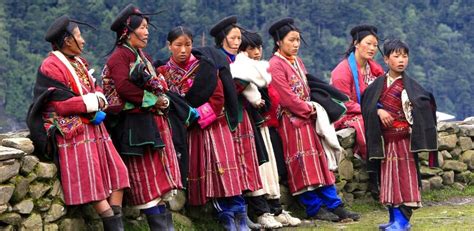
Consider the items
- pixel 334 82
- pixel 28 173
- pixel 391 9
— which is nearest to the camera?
pixel 28 173

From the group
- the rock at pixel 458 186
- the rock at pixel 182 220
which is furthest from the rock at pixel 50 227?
the rock at pixel 458 186

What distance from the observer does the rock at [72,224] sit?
6059 mm

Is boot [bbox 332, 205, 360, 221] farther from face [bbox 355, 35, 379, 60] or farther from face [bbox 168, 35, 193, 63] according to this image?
face [bbox 168, 35, 193, 63]

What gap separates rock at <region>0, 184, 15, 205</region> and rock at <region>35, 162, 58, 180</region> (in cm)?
22

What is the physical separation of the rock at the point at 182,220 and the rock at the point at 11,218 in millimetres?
1470

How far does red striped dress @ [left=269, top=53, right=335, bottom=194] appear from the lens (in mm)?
7855

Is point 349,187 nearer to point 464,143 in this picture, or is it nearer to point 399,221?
point 399,221

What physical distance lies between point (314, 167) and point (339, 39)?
70.2 m

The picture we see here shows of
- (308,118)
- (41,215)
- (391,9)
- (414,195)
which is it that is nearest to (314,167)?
(308,118)

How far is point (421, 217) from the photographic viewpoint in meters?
8.23

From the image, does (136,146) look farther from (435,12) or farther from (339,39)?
(435,12)

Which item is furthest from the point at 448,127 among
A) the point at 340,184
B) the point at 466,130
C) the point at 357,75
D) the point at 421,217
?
the point at 421,217

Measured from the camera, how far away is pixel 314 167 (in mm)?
7895

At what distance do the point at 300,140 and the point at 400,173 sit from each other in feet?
2.92
